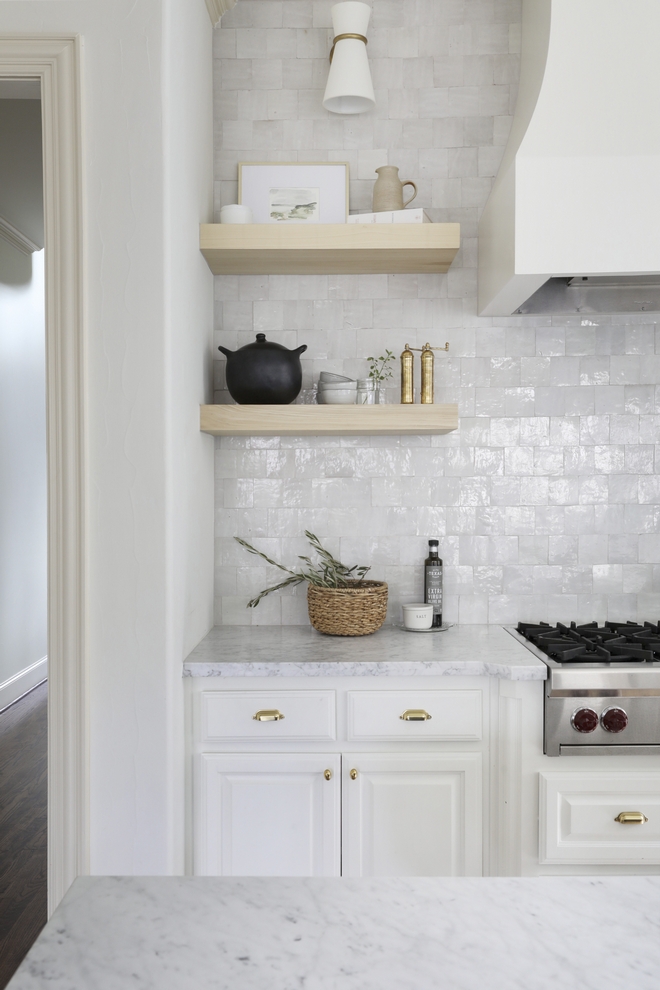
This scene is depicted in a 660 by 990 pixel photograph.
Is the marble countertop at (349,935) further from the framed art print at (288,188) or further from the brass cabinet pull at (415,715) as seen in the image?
the framed art print at (288,188)

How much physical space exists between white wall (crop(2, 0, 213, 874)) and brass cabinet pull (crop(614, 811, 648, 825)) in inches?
45.9

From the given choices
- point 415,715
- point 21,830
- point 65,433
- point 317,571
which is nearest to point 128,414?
point 65,433

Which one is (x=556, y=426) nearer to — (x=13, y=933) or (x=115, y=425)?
(x=115, y=425)

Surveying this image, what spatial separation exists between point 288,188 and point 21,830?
8.65 feet

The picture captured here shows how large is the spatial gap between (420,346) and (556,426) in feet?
1.80

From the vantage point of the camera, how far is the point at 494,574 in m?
2.64

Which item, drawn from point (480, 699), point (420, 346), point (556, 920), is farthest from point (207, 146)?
point (556, 920)

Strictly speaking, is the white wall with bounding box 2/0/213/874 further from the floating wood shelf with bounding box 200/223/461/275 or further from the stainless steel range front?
the stainless steel range front

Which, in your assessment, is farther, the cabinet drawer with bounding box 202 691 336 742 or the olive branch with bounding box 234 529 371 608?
the olive branch with bounding box 234 529 371 608

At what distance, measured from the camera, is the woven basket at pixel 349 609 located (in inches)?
93.0

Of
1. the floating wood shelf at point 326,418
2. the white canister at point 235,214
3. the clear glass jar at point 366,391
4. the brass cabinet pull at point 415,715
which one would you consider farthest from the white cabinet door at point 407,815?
the white canister at point 235,214

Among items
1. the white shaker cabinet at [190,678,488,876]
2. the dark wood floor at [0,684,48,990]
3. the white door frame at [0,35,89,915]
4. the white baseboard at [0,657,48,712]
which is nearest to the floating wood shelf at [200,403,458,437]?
the white door frame at [0,35,89,915]

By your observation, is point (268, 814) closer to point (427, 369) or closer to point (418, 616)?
point (418, 616)

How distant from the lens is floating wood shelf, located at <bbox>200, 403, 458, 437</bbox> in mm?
2332
